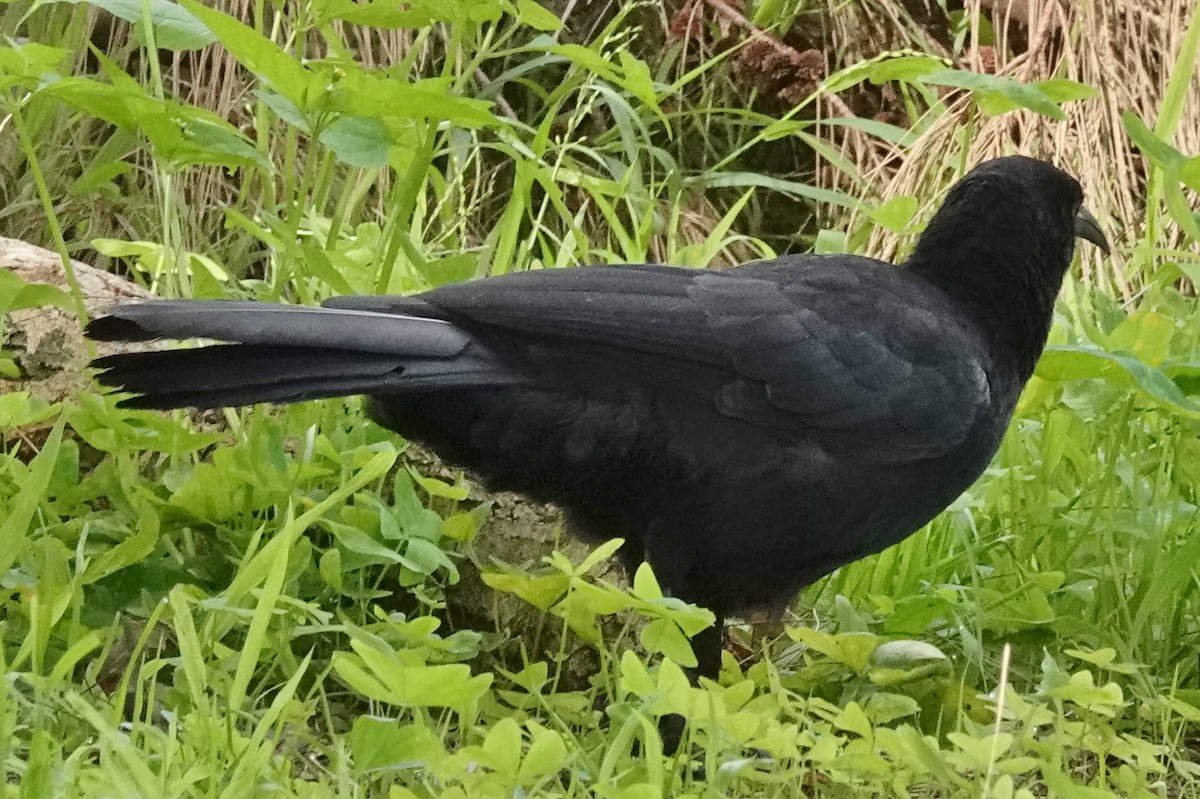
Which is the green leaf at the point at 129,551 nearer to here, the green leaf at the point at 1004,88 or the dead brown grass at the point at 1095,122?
the green leaf at the point at 1004,88

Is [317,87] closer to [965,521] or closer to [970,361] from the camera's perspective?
[970,361]

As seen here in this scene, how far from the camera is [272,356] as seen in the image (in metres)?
1.87

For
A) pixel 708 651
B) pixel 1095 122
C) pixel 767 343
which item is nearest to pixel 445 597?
pixel 708 651

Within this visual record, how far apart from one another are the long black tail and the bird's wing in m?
0.10

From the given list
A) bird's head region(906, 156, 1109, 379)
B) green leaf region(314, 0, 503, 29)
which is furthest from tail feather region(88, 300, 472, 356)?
bird's head region(906, 156, 1109, 379)

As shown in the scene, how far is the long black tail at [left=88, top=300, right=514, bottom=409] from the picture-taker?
1761 millimetres

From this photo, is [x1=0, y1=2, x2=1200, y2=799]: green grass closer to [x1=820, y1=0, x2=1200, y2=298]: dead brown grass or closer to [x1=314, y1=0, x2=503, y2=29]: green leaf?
[x1=314, y1=0, x2=503, y2=29]: green leaf

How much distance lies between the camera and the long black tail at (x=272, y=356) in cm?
176

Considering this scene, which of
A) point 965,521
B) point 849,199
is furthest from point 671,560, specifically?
point 849,199

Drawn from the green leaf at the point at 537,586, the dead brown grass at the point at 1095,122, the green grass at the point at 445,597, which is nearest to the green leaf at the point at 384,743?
the green grass at the point at 445,597

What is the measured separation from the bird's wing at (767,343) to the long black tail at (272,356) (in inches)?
4.1

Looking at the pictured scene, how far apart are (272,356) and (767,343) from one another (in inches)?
29.4

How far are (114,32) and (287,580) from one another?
2836 mm

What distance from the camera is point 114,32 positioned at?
166 inches
